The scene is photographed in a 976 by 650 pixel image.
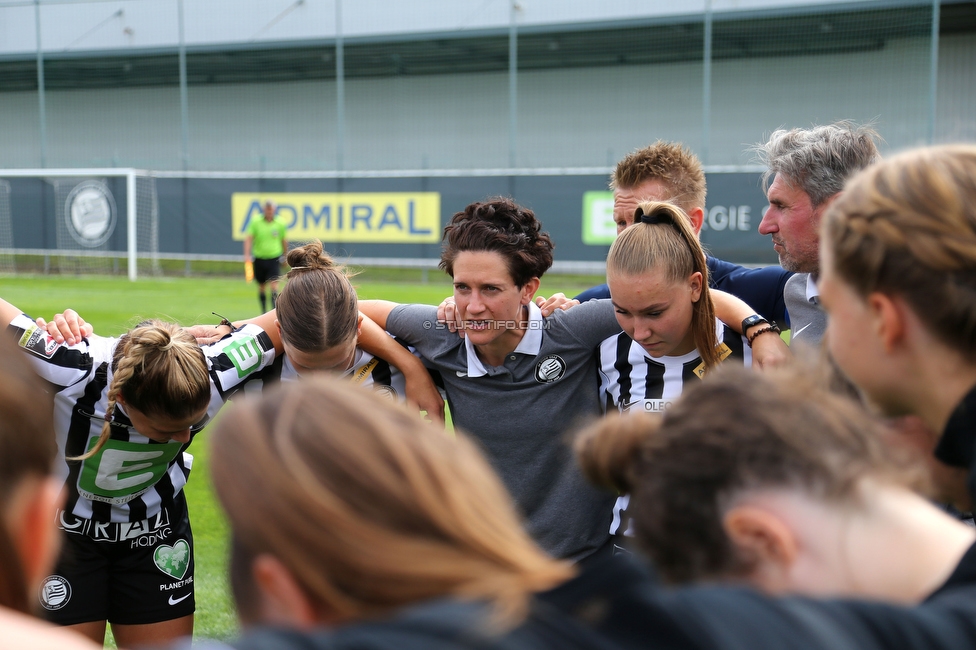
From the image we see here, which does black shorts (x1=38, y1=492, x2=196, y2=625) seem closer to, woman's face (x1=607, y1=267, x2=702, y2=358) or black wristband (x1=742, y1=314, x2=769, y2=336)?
woman's face (x1=607, y1=267, x2=702, y2=358)

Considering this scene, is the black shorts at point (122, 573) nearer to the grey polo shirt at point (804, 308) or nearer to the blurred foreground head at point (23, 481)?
the blurred foreground head at point (23, 481)

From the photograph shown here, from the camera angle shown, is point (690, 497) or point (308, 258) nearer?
point (690, 497)

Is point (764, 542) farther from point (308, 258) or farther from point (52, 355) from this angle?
point (52, 355)

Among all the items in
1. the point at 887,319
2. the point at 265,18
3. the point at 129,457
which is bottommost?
the point at 129,457

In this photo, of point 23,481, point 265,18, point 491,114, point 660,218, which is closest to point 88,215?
point 265,18

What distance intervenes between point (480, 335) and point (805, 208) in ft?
4.15

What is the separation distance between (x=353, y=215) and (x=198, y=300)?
19.8 ft

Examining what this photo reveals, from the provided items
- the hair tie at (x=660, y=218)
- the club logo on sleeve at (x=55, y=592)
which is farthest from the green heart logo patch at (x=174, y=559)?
the hair tie at (x=660, y=218)

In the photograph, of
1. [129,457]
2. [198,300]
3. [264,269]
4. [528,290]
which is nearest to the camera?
[129,457]

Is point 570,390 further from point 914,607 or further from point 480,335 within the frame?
point 914,607

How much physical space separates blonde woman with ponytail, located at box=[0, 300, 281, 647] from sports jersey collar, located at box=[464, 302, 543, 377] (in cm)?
74

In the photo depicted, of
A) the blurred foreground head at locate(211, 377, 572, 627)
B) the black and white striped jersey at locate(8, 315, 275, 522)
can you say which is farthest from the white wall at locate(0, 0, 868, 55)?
the blurred foreground head at locate(211, 377, 572, 627)

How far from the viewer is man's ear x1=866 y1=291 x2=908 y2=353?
1.40 m

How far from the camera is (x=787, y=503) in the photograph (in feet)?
3.88
